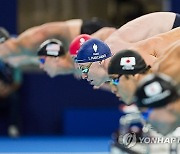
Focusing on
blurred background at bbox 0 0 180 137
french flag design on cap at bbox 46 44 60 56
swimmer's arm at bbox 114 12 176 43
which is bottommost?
blurred background at bbox 0 0 180 137

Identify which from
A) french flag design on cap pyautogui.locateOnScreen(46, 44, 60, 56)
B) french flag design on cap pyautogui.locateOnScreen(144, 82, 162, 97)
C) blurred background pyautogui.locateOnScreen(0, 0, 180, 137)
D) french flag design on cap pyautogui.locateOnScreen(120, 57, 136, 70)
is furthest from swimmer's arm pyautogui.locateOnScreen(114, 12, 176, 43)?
blurred background pyautogui.locateOnScreen(0, 0, 180, 137)

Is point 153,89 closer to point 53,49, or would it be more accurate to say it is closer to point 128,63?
point 128,63

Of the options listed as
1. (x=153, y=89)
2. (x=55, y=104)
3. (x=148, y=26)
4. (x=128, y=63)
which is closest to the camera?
(x=153, y=89)

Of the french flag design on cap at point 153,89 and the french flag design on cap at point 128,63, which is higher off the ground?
the french flag design on cap at point 128,63

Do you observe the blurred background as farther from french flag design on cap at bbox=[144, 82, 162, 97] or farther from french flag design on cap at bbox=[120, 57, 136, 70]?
french flag design on cap at bbox=[144, 82, 162, 97]

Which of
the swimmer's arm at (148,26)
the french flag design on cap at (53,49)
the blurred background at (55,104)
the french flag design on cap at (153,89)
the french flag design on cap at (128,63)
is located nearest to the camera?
the french flag design on cap at (153,89)

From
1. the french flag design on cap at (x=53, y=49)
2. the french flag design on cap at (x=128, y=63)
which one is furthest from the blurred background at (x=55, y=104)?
the french flag design on cap at (x=128, y=63)

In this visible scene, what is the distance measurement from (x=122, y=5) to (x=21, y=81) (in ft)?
15.8

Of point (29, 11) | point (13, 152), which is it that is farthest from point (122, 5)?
point (13, 152)

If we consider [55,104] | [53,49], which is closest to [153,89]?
[53,49]

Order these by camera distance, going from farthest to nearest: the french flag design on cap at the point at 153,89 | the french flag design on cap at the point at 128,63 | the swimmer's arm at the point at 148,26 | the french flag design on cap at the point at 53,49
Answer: the french flag design on cap at the point at 53,49
the swimmer's arm at the point at 148,26
the french flag design on cap at the point at 128,63
the french flag design on cap at the point at 153,89

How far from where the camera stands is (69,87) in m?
12.7

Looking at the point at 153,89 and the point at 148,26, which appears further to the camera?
the point at 148,26

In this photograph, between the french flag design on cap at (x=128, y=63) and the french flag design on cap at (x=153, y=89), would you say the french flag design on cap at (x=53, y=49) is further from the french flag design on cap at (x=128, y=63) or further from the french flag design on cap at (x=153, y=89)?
the french flag design on cap at (x=153, y=89)
